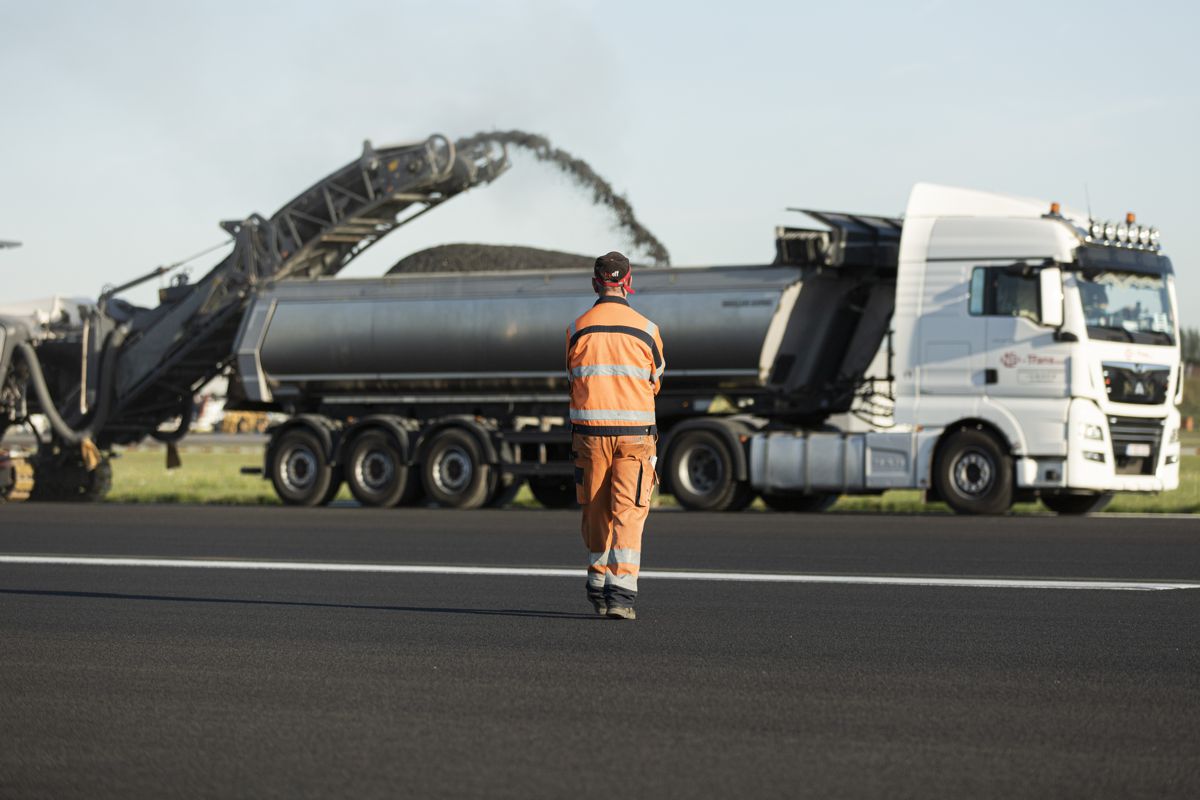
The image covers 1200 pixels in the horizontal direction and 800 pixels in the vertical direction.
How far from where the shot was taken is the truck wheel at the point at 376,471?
23.4 metres

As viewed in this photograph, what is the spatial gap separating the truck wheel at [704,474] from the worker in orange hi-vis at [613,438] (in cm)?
1193

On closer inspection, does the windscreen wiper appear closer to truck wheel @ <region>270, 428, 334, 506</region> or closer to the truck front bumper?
the truck front bumper

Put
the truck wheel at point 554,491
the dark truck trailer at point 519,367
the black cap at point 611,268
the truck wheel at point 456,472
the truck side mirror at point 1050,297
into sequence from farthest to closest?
the truck wheel at point 554,491
the truck wheel at point 456,472
the dark truck trailer at point 519,367
the truck side mirror at point 1050,297
the black cap at point 611,268

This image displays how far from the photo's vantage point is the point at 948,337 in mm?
20531

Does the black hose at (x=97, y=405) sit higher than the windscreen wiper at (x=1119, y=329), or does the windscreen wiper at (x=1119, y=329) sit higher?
the windscreen wiper at (x=1119, y=329)

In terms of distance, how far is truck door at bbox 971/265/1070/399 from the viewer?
19.9 m

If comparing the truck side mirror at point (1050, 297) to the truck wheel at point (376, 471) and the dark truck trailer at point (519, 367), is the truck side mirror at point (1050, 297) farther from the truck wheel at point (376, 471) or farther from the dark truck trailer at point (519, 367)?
the truck wheel at point (376, 471)

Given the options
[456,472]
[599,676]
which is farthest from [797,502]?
[599,676]

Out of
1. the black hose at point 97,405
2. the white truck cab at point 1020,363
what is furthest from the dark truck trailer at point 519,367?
the black hose at point 97,405

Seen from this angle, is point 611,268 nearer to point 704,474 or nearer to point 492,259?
point 704,474

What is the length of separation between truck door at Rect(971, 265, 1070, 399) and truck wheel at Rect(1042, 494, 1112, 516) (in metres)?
1.95

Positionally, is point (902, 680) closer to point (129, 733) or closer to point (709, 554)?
point (129, 733)

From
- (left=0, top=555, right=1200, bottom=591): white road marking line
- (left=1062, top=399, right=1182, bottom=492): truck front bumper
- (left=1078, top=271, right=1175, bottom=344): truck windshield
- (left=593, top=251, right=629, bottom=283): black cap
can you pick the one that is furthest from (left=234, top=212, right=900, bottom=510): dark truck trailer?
(left=593, top=251, right=629, bottom=283): black cap

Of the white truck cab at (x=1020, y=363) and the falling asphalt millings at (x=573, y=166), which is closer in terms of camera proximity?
the white truck cab at (x=1020, y=363)
